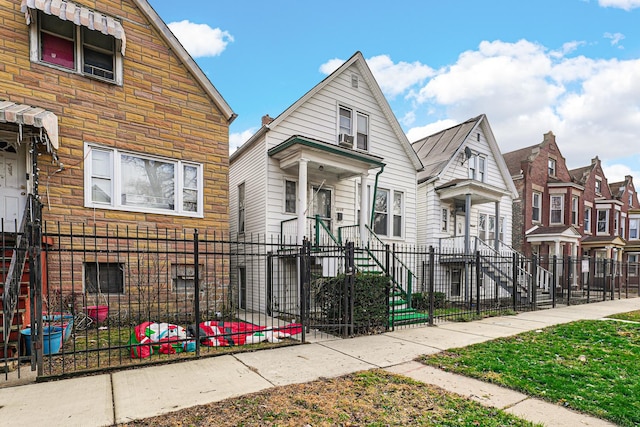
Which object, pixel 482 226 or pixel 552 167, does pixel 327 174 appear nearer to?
pixel 482 226

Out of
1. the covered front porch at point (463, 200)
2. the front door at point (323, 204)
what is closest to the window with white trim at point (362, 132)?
the front door at point (323, 204)

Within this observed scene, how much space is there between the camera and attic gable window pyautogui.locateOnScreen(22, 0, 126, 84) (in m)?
7.77

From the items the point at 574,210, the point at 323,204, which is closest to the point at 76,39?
the point at 323,204

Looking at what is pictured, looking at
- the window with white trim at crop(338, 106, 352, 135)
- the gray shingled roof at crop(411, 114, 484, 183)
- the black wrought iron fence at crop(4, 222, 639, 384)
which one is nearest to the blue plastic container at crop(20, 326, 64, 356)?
the black wrought iron fence at crop(4, 222, 639, 384)

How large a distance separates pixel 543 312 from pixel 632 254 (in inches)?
972

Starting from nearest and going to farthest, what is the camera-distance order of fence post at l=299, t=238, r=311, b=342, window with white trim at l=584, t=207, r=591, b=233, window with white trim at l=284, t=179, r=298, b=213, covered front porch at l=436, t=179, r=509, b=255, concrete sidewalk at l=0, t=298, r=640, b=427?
concrete sidewalk at l=0, t=298, r=640, b=427, fence post at l=299, t=238, r=311, b=342, window with white trim at l=284, t=179, r=298, b=213, covered front porch at l=436, t=179, r=509, b=255, window with white trim at l=584, t=207, r=591, b=233

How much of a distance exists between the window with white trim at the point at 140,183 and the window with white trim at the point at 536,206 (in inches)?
778

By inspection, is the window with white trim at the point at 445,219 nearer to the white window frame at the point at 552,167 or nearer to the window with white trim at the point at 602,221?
the white window frame at the point at 552,167

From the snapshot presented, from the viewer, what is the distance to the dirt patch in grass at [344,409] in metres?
3.50

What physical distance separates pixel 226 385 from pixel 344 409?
5.28ft

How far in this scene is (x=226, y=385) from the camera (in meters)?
4.50

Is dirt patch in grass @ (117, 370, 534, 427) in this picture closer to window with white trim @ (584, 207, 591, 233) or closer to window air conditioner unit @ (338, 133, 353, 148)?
window air conditioner unit @ (338, 133, 353, 148)

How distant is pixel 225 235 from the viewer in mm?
10117

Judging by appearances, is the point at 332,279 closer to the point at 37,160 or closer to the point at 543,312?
the point at 37,160
